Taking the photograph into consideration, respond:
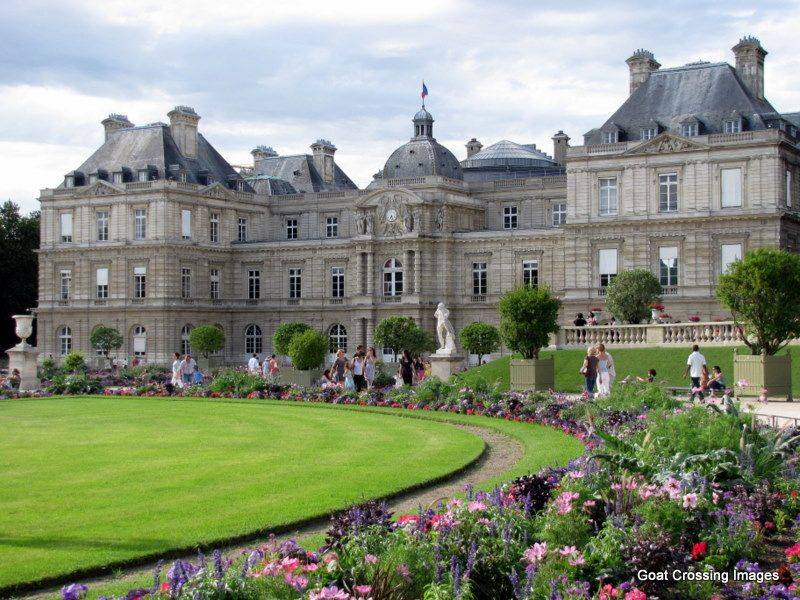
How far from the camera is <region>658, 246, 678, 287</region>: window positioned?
5700 cm

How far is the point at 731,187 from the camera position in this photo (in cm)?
5569

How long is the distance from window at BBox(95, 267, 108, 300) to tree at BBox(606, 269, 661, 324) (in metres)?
37.0

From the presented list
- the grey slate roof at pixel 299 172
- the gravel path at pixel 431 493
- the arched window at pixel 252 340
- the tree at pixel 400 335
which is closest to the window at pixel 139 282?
the arched window at pixel 252 340

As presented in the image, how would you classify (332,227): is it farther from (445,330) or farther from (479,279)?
(445,330)

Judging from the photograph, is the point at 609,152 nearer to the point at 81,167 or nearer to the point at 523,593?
the point at 81,167

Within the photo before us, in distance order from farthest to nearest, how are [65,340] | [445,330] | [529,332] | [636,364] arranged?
[65,340], [445,330], [636,364], [529,332]

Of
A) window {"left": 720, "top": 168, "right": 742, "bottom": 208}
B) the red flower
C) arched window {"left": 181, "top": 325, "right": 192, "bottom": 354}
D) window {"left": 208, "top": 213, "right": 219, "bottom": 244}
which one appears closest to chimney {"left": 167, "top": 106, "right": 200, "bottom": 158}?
window {"left": 208, "top": 213, "right": 219, "bottom": 244}

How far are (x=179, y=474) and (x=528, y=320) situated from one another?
2235cm

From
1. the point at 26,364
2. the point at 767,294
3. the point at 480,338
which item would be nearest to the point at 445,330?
the point at 767,294

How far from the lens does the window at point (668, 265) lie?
57.0 metres

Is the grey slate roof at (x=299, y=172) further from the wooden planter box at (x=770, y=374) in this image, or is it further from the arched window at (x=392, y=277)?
the wooden planter box at (x=770, y=374)

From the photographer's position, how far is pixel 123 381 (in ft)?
147

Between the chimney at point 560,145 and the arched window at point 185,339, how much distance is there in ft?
96.8

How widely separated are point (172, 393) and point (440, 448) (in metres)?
20.7
